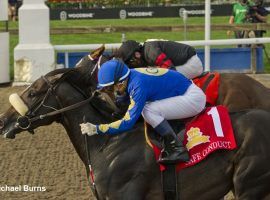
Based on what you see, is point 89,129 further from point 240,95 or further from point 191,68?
point 240,95

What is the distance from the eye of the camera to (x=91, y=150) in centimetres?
523

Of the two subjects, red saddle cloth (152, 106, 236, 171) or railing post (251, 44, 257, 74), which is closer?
red saddle cloth (152, 106, 236, 171)

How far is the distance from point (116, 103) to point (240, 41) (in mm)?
8369

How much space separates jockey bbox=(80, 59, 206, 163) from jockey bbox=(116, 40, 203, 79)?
147cm

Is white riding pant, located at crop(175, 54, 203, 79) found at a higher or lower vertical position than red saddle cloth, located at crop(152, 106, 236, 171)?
higher

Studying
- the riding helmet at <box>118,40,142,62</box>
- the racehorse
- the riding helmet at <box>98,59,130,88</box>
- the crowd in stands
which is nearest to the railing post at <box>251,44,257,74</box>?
the crowd in stands

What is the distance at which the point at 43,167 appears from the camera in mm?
8188

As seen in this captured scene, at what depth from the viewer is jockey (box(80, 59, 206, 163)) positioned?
498cm

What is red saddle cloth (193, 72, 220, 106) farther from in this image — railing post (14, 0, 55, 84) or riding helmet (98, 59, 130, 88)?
railing post (14, 0, 55, 84)

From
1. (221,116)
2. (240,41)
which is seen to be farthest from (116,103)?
(240,41)

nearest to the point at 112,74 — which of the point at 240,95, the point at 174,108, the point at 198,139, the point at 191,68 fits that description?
the point at 174,108

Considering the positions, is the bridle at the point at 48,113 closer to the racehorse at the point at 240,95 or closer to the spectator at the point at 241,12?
Answer: the racehorse at the point at 240,95

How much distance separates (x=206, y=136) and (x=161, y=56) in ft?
5.89

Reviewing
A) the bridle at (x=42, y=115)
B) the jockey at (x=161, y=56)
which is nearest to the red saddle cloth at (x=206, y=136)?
the bridle at (x=42, y=115)
